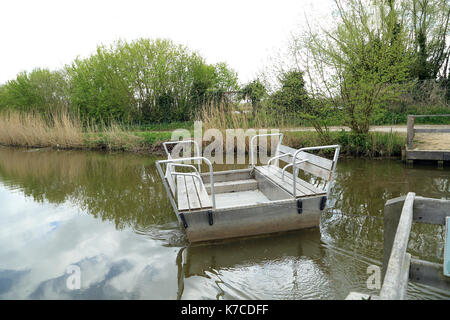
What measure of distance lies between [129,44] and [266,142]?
12.7 meters

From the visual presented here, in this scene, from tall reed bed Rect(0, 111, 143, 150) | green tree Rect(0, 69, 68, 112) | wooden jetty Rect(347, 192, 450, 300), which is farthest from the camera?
green tree Rect(0, 69, 68, 112)

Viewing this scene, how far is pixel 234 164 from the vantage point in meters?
10.5

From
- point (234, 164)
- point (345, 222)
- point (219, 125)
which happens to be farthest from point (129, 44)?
point (345, 222)

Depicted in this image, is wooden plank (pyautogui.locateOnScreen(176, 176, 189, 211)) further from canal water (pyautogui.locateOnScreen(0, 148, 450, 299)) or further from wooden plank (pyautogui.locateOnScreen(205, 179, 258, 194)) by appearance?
wooden plank (pyautogui.locateOnScreen(205, 179, 258, 194))

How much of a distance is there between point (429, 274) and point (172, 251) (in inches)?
118

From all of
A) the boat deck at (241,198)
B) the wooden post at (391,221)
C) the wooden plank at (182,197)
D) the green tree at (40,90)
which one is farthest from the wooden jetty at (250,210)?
the green tree at (40,90)

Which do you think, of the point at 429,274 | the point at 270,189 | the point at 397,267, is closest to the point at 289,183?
the point at 270,189

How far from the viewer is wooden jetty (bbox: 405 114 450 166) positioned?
329 inches

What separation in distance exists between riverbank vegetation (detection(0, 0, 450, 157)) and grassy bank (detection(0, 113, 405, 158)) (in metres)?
0.05

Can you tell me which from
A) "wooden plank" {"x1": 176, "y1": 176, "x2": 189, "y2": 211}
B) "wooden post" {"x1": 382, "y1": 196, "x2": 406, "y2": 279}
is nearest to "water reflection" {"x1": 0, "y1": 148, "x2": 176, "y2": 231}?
"wooden plank" {"x1": 176, "y1": 176, "x2": 189, "y2": 211}
